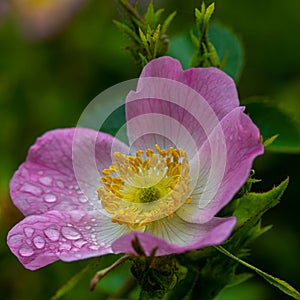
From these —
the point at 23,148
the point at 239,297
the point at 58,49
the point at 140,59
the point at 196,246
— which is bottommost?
the point at 239,297

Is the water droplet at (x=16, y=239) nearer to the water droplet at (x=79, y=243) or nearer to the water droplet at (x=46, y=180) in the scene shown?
the water droplet at (x=79, y=243)

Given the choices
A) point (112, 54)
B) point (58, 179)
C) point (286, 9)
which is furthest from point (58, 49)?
point (58, 179)

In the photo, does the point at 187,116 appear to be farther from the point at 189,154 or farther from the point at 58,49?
the point at 58,49

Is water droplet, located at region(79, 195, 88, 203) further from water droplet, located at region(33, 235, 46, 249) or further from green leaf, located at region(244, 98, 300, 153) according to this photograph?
green leaf, located at region(244, 98, 300, 153)

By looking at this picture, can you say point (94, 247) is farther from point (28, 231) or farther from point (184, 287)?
point (184, 287)

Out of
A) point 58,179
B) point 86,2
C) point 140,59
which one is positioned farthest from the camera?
point 86,2
